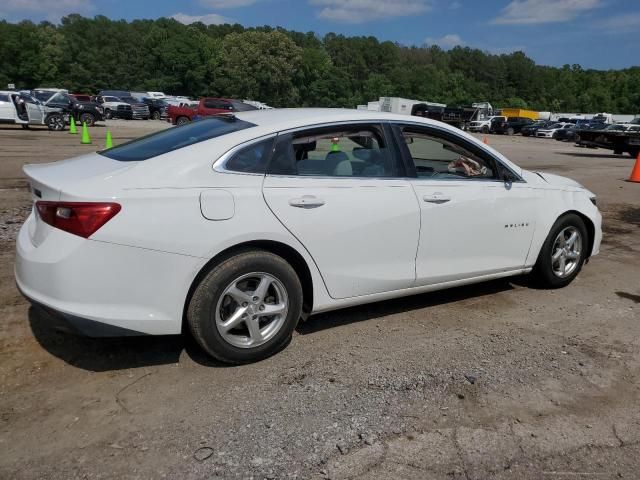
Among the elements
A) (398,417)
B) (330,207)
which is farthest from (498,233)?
(398,417)

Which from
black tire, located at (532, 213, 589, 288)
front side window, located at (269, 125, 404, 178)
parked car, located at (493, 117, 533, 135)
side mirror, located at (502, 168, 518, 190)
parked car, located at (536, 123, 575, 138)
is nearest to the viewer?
front side window, located at (269, 125, 404, 178)

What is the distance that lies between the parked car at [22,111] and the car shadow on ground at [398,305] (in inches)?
913

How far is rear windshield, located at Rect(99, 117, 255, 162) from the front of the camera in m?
3.53

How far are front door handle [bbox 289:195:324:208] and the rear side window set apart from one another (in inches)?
10.8

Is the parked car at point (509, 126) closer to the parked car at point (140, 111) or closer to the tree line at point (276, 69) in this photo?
the parked car at point (140, 111)

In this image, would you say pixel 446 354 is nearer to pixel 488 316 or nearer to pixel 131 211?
pixel 488 316

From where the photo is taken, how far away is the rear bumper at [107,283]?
9.85 feet

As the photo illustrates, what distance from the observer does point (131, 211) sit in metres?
3.05

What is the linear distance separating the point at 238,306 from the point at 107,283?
78cm

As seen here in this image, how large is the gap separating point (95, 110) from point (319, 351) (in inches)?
1139

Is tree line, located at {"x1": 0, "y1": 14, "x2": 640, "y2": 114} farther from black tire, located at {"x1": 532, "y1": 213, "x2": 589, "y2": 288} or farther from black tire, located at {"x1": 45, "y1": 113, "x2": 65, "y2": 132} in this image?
black tire, located at {"x1": 532, "y1": 213, "x2": 589, "y2": 288}

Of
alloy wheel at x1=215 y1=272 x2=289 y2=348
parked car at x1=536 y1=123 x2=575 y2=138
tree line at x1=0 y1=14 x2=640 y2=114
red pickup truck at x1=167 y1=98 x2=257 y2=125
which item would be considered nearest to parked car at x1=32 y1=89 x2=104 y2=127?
red pickup truck at x1=167 y1=98 x2=257 y2=125

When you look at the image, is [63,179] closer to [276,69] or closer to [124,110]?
[124,110]

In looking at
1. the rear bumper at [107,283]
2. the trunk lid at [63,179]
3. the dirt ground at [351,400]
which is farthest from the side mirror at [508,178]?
the trunk lid at [63,179]
